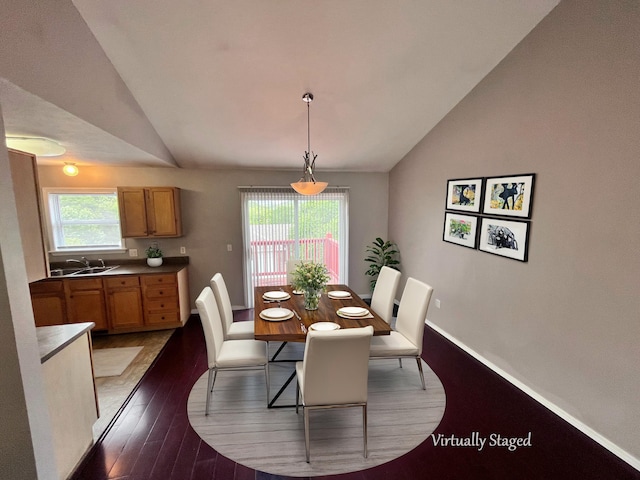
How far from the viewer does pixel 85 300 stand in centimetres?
371

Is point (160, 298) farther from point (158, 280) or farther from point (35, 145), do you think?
point (35, 145)

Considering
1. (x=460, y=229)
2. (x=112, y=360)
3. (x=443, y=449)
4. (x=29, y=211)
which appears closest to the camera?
(x=29, y=211)

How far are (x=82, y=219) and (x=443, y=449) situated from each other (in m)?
5.11

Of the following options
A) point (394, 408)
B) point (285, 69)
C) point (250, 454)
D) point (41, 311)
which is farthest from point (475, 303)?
point (41, 311)

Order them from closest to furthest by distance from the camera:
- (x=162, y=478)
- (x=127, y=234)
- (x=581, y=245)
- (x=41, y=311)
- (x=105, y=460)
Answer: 1. (x=162, y=478)
2. (x=105, y=460)
3. (x=581, y=245)
4. (x=41, y=311)
5. (x=127, y=234)

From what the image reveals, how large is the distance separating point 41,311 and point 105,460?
261 centimetres

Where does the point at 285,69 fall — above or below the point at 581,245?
above

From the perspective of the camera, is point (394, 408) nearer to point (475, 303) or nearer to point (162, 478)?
point (475, 303)

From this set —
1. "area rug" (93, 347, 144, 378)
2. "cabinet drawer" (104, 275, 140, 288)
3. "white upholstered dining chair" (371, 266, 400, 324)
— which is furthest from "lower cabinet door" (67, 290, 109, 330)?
"white upholstered dining chair" (371, 266, 400, 324)

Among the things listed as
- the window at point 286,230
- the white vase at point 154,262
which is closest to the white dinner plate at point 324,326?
the window at point 286,230

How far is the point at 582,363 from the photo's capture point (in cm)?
221

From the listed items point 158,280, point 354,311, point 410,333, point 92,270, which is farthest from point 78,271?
point 410,333

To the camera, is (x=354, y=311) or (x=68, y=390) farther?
(x=354, y=311)

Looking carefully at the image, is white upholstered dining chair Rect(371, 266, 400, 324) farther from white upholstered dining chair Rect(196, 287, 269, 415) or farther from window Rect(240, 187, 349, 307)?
window Rect(240, 187, 349, 307)
